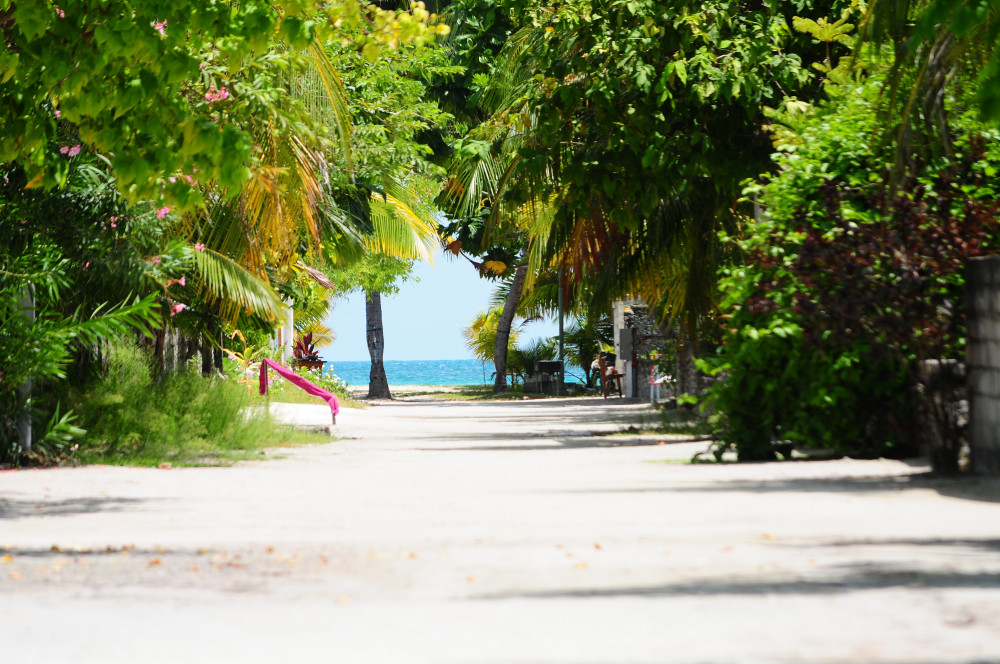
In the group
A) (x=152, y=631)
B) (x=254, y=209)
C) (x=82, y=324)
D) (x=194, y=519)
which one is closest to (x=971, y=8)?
(x=152, y=631)

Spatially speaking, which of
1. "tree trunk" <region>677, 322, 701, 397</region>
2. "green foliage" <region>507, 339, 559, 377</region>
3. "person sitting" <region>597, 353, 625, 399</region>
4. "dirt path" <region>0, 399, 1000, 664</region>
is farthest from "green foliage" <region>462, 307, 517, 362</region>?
"dirt path" <region>0, 399, 1000, 664</region>

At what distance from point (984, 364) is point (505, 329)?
29825 millimetres

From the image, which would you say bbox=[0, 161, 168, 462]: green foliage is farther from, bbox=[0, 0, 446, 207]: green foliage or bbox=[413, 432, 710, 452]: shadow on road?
bbox=[413, 432, 710, 452]: shadow on road

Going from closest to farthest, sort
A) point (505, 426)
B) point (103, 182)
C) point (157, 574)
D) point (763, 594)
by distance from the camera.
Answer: point (763, 594) → point (157, 574) → point (103, 182) → point (505, 426)

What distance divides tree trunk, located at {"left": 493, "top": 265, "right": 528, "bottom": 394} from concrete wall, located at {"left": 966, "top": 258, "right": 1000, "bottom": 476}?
28939 millimetres

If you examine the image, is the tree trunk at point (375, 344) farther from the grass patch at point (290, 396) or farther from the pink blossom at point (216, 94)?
the pink blossom at point (216, 94)

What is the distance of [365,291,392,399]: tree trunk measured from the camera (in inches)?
1508

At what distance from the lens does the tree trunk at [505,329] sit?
37844 millimetres

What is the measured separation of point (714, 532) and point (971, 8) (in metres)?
2.92

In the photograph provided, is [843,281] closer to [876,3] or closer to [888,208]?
[888,208]

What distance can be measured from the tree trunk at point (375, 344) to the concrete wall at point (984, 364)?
29.5m

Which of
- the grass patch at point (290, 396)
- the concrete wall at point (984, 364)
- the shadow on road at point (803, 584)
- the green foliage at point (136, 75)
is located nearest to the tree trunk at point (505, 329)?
the grass patch at point (290, 396)

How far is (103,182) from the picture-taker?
11.8 metres

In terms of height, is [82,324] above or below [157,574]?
above
